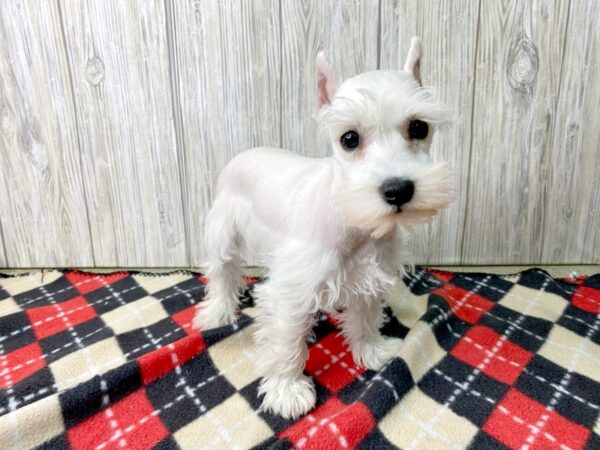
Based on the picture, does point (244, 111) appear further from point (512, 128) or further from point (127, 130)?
point (512, 128)

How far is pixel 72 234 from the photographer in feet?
5.98

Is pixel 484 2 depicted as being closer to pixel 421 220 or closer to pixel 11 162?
pixel 421 220

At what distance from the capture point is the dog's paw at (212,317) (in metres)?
1.43

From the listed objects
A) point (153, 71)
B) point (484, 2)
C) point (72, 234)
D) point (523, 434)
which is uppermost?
point (484, 2)

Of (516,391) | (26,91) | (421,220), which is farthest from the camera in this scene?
(26,91)

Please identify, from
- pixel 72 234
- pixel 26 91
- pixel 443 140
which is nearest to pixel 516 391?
pixel 443 140

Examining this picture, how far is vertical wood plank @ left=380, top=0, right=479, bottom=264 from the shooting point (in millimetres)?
1506

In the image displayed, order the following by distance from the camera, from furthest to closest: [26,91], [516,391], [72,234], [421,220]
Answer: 1. [72,234]
2. [26,91]
3. [516,391]
4. [421,220]

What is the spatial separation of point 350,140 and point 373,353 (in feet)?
2.20

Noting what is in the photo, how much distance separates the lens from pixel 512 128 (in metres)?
1.63

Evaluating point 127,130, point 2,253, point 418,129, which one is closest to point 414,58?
point 418,129

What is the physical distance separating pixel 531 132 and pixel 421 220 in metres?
1.05

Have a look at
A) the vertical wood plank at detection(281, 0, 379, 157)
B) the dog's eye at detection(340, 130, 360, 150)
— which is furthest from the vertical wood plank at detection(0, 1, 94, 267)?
the dog's eye at detection(340, 130, 360, 150)

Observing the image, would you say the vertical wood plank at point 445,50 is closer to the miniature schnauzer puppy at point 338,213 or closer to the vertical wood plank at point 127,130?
the miniature schnauzer puppy at point 338,213
